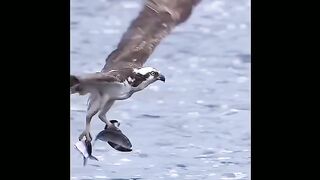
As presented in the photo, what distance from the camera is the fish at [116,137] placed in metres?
2.62

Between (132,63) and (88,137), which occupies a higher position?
(132,63)

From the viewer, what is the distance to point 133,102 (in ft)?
8.63

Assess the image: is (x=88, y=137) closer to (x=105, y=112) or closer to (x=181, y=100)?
(x=105, y=112)

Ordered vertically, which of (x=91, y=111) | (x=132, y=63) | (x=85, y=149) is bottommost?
(x=85, y=149)

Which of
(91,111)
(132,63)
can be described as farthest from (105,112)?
(132,63)

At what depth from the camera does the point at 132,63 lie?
2.64m

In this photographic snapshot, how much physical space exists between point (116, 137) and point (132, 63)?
0.71 ft

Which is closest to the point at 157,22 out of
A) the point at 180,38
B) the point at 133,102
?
the point at 180,38

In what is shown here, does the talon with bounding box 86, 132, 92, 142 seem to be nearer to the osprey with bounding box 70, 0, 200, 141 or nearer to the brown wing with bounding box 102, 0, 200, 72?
the osprey with bounding box 70, 0, 200, 141

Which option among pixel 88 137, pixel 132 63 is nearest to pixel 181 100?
pixel 132 63
